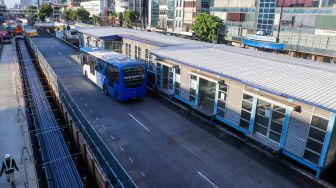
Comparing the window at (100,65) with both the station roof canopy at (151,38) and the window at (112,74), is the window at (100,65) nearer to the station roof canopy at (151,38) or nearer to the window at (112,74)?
the window at (112,74)

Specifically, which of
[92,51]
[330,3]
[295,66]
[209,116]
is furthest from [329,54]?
[92,51]

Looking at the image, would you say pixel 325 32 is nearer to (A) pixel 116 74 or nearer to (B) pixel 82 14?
(A) pixel 116 74

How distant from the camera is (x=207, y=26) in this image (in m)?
64.0

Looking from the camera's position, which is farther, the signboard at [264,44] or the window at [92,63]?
the signboard at [264,44]

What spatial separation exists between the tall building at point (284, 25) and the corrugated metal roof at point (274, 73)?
32.7 meters

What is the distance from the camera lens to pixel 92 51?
1171 inches

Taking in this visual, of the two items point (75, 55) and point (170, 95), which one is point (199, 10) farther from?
point (170, 95)

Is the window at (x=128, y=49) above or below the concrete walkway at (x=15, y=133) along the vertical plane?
above

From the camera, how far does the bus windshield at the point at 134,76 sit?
22.3m

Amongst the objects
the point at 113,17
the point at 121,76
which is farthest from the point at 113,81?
the point at 113,17

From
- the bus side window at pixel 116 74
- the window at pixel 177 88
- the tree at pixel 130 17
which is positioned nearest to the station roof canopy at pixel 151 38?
the window at pixel 177 88

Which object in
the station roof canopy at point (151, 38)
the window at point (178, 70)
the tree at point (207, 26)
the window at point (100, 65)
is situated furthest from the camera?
the tree at point (207, 26)

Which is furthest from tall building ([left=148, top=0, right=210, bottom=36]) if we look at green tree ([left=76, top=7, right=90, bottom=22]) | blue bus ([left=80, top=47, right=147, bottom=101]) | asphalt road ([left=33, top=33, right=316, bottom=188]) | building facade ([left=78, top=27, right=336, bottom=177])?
green tree ([left=76, top=7, right=90, bottom=22])

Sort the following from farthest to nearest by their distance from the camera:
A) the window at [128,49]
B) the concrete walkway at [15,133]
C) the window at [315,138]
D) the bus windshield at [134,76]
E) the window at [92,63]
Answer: the window at [128,49] < the window at [92,63] < the bus windshield at [134,76] < the concrete walkway at [15,133] < the window at [315,138]
